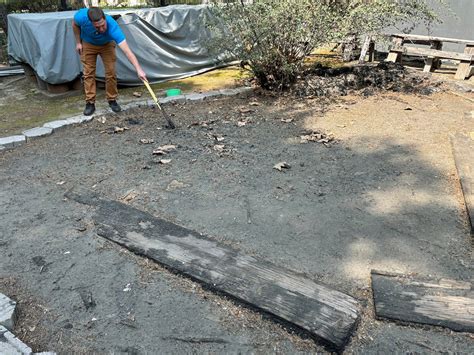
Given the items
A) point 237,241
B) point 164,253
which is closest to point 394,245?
point 237,241

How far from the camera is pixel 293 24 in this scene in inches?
218

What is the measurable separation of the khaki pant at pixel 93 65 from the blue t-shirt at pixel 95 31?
12 cm

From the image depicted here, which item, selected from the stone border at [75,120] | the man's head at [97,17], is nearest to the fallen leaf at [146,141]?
the stone border at [75,120]

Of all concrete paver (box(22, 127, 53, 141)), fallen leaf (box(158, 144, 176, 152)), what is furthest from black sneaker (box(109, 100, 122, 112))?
fallen leaf (box(158, 144, 176, 152))

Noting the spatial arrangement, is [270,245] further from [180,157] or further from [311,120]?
[311,120]

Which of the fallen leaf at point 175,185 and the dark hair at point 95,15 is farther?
the dark hair at point 95,15

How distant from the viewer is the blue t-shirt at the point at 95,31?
5027mm

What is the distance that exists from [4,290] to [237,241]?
1528 mm

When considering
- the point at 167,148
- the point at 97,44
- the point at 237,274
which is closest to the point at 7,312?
the point at 237,274

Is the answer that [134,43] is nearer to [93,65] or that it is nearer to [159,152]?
[93,65]

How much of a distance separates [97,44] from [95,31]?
0.75 ft

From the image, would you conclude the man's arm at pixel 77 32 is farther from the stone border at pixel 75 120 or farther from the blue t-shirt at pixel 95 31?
the stone border at pixel 75 120

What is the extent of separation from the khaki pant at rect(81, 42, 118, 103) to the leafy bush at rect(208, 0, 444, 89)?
1868mm

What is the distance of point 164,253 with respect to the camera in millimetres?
2664
